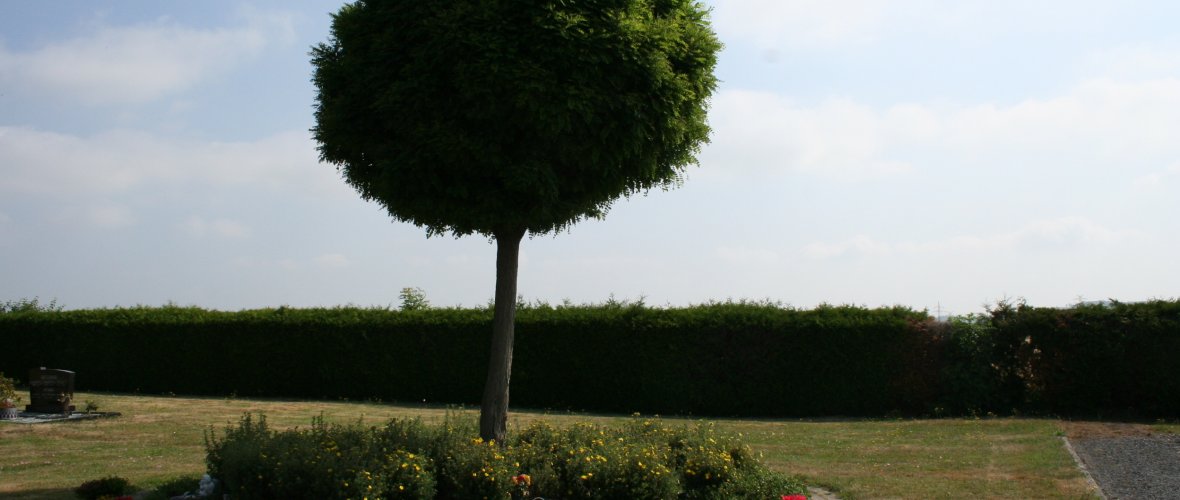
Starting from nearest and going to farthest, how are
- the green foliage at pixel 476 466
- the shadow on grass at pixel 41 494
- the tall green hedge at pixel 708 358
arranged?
1. the green foliage at pixel 476 466
2. the shadow on grass at pixel 41 494
3. the tall green hedge at pixel 708 358

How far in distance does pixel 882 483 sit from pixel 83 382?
1987 cm

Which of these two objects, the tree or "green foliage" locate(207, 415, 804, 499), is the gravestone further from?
the tree

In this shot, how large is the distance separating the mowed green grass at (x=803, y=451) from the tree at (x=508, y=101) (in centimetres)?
372

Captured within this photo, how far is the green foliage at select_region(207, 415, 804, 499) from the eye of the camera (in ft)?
24.9

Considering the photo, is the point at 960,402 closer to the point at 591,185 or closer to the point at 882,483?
the point at 882,483

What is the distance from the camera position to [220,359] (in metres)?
21.4

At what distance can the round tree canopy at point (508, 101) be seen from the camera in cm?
784

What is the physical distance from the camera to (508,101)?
7883mm

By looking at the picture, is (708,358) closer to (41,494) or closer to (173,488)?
(173,488)

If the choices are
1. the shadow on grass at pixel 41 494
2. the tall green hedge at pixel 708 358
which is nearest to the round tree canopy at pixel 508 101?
the shadow on grass at pixel 41 494

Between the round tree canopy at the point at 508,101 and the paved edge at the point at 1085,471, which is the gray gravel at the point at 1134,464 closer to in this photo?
the paved edge at the point at 1085,471

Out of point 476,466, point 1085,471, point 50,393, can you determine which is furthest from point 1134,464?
point 50,393

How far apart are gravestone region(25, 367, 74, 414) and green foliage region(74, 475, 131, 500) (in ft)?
27.1

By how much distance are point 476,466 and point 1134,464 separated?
8176 millimetres
